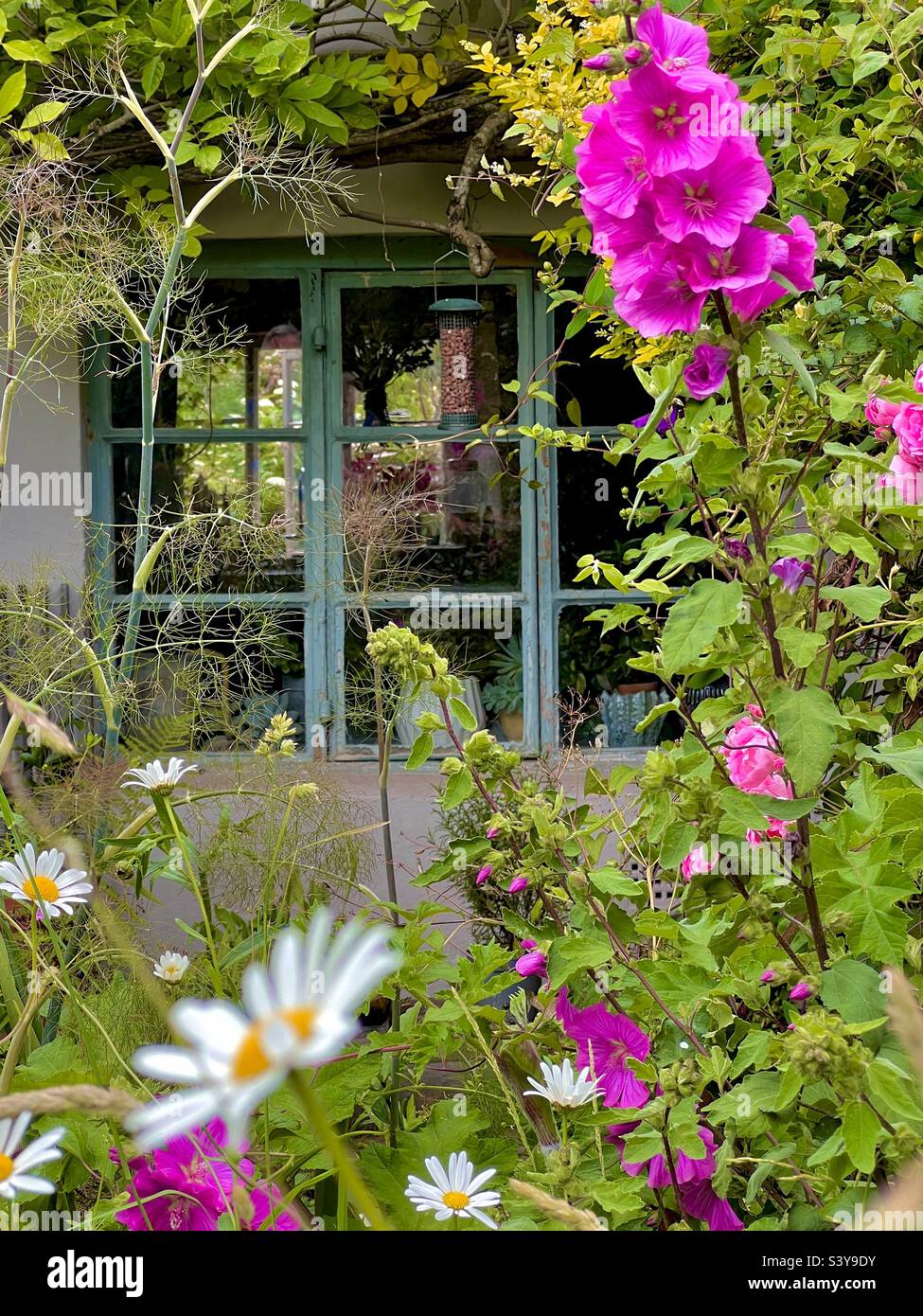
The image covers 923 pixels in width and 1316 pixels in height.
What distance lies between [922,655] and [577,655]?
2.57 metres

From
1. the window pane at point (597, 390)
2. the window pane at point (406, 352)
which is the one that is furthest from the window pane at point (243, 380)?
the window pane at point (597, 390)

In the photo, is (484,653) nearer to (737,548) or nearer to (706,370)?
(737,548)

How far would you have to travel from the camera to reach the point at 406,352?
12.1 feet

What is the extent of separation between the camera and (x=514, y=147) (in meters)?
3.32

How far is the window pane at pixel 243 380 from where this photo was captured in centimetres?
366

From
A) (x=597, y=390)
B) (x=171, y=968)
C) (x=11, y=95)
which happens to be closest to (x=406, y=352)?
(x=597, y=390)

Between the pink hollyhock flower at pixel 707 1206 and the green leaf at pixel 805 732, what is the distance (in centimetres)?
33

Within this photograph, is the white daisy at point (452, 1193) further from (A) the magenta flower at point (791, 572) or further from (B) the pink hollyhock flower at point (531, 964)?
(A) the magenta flower at point (791, 572)

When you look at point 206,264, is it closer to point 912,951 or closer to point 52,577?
point 52,577

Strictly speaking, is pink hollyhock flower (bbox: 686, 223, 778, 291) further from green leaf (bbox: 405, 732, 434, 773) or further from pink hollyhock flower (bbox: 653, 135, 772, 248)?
green leaf (bbox: 405, 732, 434, 773)

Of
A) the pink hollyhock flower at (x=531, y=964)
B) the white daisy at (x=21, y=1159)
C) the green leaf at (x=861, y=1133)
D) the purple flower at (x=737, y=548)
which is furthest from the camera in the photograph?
the pink hollyhock flower at (x=531, y=964)

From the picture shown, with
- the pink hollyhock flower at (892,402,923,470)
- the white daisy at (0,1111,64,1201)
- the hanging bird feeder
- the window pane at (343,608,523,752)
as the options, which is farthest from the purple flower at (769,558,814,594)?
the hanging bird feeder

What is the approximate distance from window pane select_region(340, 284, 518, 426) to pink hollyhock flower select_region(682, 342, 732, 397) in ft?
10.1

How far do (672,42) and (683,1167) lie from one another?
0.72 metres
